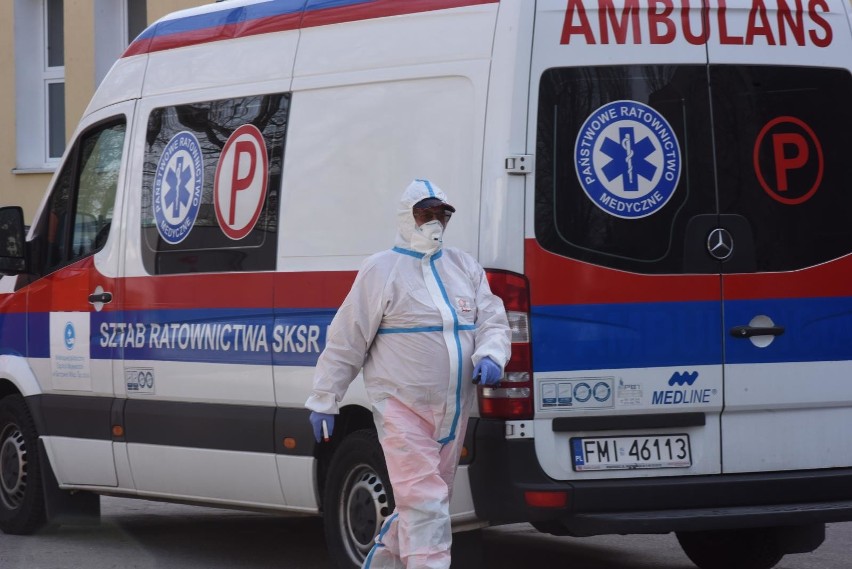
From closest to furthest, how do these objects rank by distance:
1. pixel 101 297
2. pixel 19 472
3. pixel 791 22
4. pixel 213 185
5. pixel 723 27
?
pixel 723 27
pixel 791 22
pixel 213 185
pixel 101 297
pixel 19 472

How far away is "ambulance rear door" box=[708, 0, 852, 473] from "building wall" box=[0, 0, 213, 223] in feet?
40.7

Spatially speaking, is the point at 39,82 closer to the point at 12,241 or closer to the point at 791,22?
the point at 12,241

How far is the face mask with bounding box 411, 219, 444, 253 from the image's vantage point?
6.17m

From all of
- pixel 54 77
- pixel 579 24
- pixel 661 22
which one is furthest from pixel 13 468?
pixel 54 77

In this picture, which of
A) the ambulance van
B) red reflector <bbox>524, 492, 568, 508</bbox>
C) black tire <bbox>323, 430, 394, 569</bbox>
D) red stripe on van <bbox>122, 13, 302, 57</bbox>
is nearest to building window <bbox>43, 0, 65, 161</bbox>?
red stripe on van <bbox>122, 13, 302, 57</bbox>

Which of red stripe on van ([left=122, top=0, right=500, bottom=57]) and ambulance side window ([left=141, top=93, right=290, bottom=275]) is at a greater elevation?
red stripe on van ([left=122, top=0, right=500, bottom=57])

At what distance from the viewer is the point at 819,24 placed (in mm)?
6758

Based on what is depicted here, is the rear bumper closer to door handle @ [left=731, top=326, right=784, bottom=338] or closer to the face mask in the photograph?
door handle @ [left=731, top=326, right=784, bottom=338]

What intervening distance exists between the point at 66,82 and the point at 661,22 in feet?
45.8

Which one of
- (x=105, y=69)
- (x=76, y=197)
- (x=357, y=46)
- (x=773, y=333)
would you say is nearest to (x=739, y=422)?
(x=773, y=333)

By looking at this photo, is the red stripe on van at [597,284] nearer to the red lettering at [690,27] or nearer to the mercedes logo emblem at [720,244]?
the mercedes logo emblem at [720,244]

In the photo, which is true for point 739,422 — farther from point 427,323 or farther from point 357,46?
point 357,46

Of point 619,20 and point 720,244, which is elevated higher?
point 619,20

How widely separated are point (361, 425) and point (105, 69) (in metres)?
13.0
